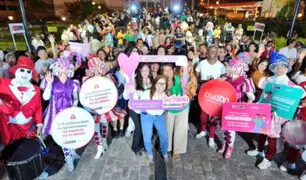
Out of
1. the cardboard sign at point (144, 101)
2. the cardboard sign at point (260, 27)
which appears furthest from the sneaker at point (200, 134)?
the cardboard sign at point (260, 27)

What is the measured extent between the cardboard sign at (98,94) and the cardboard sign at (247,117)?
A: 1.99m

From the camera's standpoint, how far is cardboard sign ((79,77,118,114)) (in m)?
3.63

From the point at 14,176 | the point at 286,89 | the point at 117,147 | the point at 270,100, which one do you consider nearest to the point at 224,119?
the point at 270,100

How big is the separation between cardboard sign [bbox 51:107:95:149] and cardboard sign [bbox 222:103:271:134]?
2303mm

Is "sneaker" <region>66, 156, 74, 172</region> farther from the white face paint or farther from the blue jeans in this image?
the white face paint

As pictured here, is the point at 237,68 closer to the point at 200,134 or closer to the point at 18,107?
the point at 200,134

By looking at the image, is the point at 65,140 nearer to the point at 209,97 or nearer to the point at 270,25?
the point at 209,97

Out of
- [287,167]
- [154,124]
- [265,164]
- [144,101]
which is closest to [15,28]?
[144,101]

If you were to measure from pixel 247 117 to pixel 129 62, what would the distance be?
2.15 metres

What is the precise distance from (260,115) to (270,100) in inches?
14.2

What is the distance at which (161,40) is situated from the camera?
10047 millimetres

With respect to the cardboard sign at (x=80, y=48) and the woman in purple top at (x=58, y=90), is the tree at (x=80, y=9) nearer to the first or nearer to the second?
the cardboard sign at (x=80, y=48)

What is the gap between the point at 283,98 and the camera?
10.9 feet

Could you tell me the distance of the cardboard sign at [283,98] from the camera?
3197 mm
